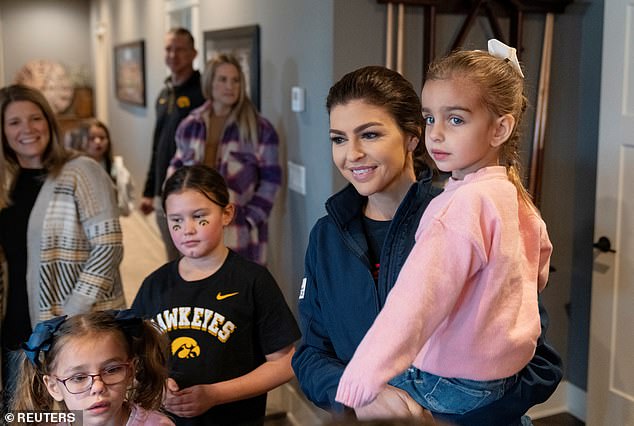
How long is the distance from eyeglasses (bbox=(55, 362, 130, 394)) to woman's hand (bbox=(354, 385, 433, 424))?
1.87 feet

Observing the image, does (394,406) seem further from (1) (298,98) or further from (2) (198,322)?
(1) (298,98)

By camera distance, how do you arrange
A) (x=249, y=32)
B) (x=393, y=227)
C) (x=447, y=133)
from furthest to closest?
(x=249, y=32), (x=393, y=227), (x=447, y=133)

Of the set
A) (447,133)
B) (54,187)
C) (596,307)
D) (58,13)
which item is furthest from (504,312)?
(58,13)

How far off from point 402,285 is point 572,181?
92.8 inches

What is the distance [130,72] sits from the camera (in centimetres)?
747

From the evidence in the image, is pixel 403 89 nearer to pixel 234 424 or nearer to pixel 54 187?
pixel 234 424

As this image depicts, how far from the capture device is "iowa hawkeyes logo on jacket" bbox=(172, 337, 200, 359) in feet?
5.80

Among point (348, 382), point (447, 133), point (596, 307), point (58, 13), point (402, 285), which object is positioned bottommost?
point (596, 307)

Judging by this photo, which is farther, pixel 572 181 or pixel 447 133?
pixel 572 181

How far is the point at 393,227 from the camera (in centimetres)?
136

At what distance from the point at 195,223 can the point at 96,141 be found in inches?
111

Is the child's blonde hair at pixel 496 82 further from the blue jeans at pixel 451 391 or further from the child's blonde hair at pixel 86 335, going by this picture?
the child's blonde hair at pixel 86 335

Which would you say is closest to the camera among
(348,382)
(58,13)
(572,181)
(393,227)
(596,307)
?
(348,382)

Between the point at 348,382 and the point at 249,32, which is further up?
the point at 249,32
